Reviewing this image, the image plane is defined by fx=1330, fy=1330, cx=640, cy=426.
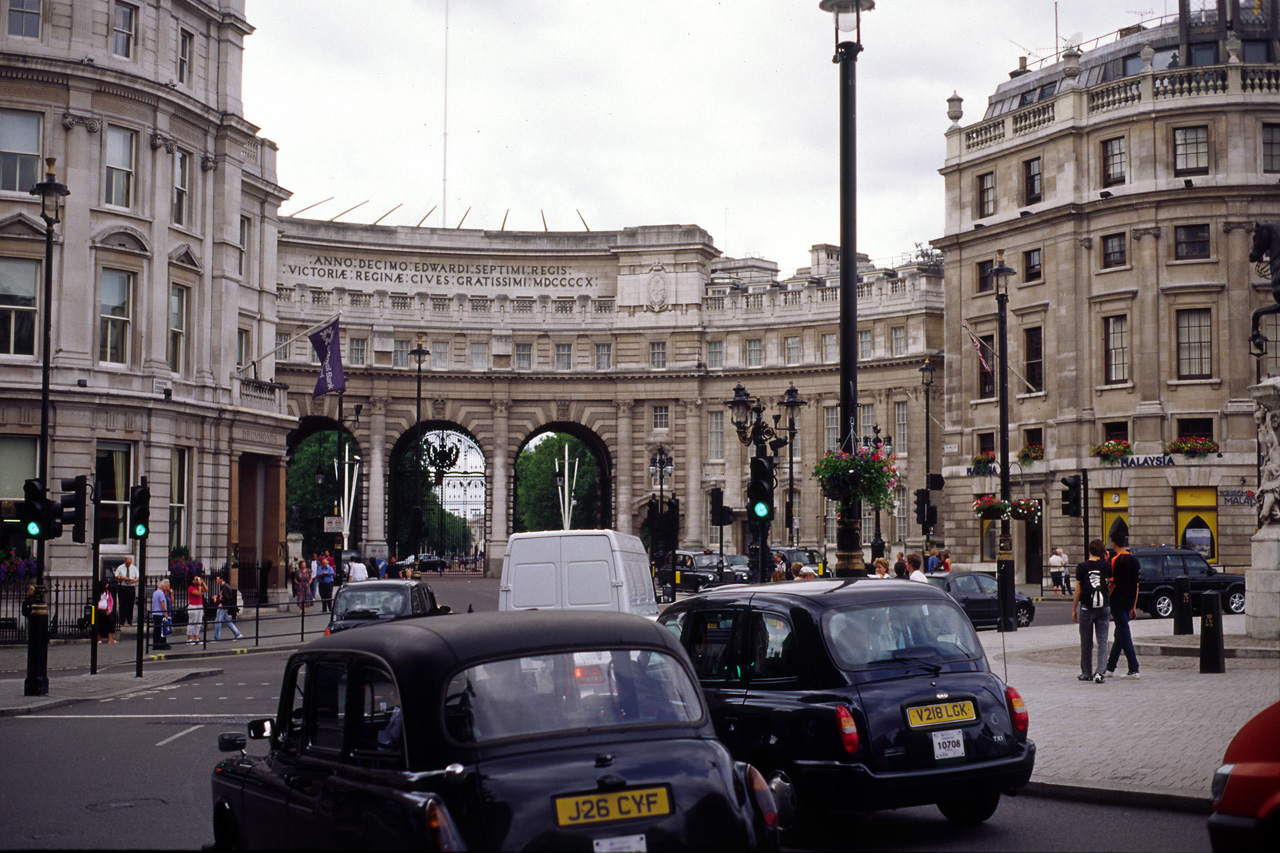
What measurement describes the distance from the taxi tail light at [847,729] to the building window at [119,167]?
32659 millimetres

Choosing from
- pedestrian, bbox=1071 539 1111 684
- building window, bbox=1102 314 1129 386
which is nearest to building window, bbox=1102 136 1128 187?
building window, bbox=1102 314 1129 386

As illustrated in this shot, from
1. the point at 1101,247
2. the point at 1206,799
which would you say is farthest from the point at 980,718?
the point at 1101,247

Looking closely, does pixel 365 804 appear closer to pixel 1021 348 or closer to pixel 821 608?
pixel 821 608

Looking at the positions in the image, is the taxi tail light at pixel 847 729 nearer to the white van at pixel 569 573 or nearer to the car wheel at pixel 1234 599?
the white van at pixel 569 573

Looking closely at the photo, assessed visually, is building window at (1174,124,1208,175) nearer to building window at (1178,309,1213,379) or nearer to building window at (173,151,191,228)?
building window at (1178,309,1213,379)

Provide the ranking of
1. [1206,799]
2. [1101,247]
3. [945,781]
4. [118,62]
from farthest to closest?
[1101,247] < [118,62] < [1206,799] < [945,781]

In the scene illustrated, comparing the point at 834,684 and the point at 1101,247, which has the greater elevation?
the point at 1101,247

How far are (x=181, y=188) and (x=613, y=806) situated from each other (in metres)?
37.3

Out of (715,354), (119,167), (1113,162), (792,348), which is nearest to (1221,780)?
(119,167)

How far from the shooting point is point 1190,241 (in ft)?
166

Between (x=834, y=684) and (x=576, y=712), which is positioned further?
(x=834, y=684)

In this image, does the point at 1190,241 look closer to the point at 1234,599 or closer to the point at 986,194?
the point at 986,194

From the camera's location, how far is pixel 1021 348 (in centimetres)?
5600

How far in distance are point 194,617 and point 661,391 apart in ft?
158
